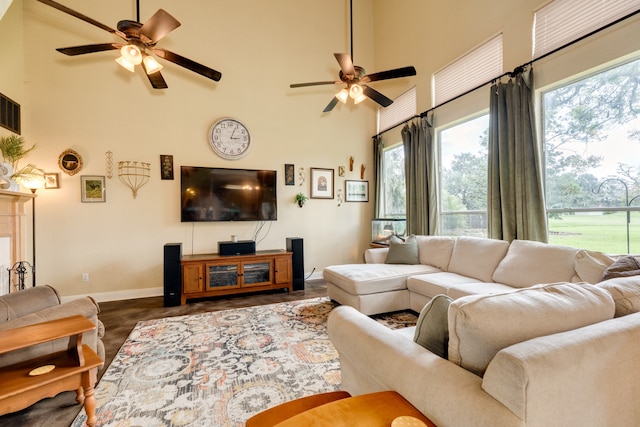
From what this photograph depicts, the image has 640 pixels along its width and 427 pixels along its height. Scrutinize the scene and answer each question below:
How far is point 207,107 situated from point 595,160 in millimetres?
4785

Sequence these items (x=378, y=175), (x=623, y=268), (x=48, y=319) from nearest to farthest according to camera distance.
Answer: (x=48, y=319), (x=623, y=268), (x=378, y=175)

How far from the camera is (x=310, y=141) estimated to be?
4977mm

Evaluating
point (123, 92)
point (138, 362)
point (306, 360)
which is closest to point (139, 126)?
point (123, 92)

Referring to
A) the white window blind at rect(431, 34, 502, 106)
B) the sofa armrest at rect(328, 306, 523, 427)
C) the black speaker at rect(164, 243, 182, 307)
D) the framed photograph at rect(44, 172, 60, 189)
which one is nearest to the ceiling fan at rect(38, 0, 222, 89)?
the framed photograph at rect(44, 172, 60, 189)

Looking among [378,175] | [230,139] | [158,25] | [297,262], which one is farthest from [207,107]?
[378,175]

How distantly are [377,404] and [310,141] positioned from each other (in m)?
4.52

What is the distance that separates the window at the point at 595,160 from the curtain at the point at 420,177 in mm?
1413

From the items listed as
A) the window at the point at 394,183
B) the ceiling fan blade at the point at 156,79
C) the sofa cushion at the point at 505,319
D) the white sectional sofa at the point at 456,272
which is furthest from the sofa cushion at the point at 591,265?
the ceiling fan blade at the point at 156,79

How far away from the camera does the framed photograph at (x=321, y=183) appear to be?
4969mm

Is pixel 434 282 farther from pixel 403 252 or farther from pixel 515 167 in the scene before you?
pixel 515 167

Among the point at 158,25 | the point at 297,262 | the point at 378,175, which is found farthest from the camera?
the point at 378,175

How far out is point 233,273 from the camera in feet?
13.2

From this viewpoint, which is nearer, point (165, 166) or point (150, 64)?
point (150, 64)

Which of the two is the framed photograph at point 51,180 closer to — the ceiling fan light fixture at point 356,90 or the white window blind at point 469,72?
the ceiling fan light fixture at point 356,90
